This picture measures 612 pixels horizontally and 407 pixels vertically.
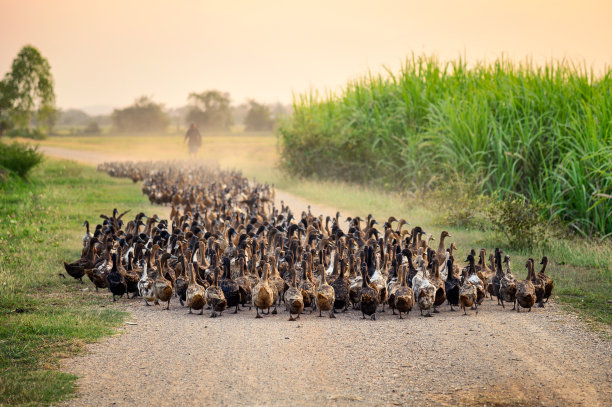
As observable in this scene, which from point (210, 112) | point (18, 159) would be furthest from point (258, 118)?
point (18, 159)

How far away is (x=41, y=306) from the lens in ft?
33.6

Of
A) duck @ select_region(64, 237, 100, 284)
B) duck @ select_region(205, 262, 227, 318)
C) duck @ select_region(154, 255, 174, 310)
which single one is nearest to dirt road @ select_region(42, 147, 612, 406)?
duck @ select_region(205, 262, 227, 318)

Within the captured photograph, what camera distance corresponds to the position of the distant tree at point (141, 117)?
11550 centimetres

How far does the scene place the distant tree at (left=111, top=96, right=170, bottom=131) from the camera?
115500 millimetres

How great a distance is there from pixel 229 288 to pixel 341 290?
168cm

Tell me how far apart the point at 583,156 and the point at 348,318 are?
10.6 m

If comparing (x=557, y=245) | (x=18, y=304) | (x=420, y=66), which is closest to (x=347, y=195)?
(x=420, y=66)

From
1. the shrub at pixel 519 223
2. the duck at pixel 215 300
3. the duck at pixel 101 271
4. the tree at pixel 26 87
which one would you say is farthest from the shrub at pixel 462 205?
the tree at pixel 26 87

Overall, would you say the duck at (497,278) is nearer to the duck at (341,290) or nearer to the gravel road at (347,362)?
the gravel road at (347,362)

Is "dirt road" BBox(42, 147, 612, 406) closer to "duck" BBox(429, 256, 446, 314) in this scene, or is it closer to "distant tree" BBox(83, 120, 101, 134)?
"duck" BBox(429, 256, 446, 314)

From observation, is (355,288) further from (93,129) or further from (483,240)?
(93,129)

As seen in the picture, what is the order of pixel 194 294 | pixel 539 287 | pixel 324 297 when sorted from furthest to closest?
1. pixel 539 287
2. pixel 194 294
3. pixel 324 297

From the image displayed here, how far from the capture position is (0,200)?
24500mm

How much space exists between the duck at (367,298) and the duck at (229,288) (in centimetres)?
187
